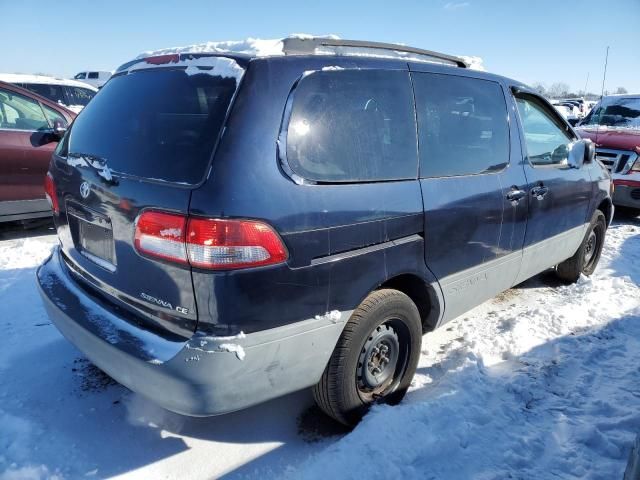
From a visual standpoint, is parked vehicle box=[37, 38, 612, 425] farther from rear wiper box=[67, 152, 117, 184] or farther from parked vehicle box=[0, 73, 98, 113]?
parked vehicle box=[0, 73, 98, 113]

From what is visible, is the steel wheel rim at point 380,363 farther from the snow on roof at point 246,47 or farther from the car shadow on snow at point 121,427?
the snow on roof at point 246,47

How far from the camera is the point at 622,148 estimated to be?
7.19m

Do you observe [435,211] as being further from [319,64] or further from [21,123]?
[21,123]

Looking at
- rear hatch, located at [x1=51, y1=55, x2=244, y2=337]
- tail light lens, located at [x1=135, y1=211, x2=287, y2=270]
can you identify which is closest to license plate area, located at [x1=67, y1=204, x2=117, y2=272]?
rear hatch, located at [x1=51, y1=55, x2=244, y2=337]

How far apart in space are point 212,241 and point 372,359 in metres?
1.21

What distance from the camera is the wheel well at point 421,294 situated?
2.55m

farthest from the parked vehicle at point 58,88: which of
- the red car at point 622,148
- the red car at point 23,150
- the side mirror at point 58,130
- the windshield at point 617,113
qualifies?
the windshield at point 617,113

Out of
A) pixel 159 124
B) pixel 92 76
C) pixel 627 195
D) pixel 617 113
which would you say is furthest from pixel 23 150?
pixel 92 76

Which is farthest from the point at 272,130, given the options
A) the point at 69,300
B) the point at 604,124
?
the point at 604,124

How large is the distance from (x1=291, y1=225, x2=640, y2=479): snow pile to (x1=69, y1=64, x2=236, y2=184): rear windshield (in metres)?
1.53

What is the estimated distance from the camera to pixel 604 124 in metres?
8.83

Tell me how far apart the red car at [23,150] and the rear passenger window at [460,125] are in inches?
168

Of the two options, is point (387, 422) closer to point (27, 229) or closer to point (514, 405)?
point (514, 405)

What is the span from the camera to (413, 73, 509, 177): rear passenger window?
8.44ft
